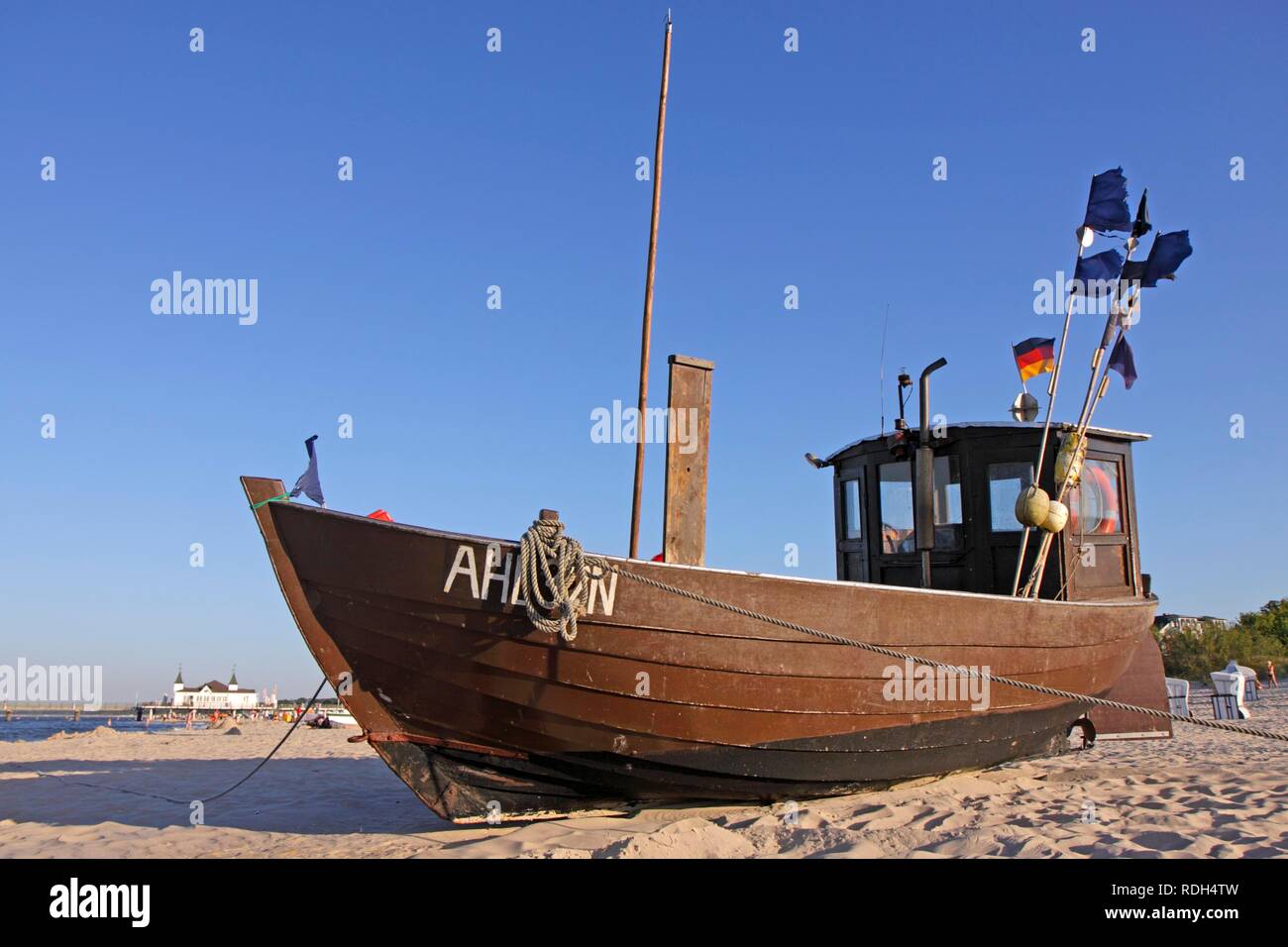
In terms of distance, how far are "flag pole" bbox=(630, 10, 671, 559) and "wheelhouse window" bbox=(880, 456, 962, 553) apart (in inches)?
111

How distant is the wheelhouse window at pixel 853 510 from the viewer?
822 centimetres

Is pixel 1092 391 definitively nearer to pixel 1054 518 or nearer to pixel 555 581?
pixel 1054 518

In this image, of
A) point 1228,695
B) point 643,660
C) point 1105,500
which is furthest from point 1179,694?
point 643,660

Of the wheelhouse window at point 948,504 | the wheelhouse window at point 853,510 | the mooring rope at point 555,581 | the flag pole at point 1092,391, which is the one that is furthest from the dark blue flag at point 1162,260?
the mooring rope at point 555,581

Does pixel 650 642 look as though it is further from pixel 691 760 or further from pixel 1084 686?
pixel 1084 686

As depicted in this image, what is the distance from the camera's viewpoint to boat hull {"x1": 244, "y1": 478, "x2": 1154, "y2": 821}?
4949 mm

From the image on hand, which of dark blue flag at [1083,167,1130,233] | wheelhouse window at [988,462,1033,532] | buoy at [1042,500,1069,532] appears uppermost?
dark blue flag at [1083,167,1130,233]

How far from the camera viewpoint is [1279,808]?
523 centimetres

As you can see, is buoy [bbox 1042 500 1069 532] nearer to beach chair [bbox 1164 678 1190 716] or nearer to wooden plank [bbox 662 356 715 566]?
wooden plank [bbox 662 356 715 566]

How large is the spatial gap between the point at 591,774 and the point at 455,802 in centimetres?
83

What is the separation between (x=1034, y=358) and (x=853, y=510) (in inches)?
81.7

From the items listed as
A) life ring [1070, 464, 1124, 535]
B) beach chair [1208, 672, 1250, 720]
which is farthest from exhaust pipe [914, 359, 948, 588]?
beach chair [1208, 672, 1250, 720]

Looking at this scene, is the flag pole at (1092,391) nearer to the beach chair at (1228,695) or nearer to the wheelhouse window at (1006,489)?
the wheelhouse window at (1006,489)
